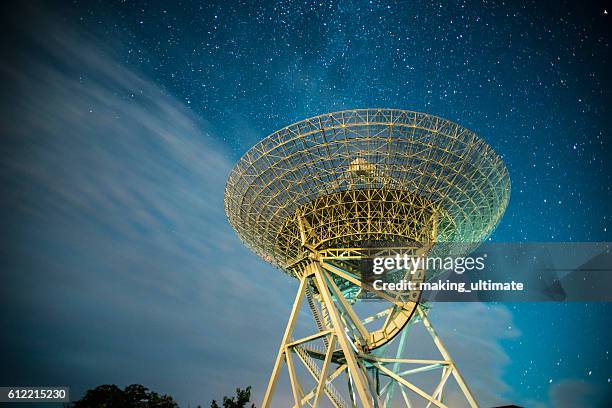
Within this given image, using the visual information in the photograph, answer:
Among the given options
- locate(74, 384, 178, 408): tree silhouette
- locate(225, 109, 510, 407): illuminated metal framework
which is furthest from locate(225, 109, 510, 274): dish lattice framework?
locate(74, 384, 178, 408): tree silhouette

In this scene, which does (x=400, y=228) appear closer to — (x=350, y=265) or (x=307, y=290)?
(x=350, y=265)

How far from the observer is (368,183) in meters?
29.7

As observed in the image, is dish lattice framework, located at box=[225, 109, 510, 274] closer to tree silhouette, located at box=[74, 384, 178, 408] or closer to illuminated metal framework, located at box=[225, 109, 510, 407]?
illuminated metal framework, located at box=[225, 109, 510, 407]

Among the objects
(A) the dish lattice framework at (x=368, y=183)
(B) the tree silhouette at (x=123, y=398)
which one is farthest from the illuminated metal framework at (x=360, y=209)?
(B) the tree silhouette at (x=123, y=398)

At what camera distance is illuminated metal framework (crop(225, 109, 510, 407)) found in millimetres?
28250

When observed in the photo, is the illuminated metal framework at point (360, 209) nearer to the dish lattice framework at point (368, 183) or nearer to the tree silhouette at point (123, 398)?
the dish lattice framework at point (368, 183)

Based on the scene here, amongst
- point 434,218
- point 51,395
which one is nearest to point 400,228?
point 434,218

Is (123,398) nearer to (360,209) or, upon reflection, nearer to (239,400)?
(239,400)

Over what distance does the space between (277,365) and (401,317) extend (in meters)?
8.08

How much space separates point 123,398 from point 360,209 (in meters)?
22.3

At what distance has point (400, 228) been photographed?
3061 centimetres

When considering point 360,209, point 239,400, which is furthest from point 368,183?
point 239,400

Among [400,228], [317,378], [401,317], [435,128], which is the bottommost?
[317,378]

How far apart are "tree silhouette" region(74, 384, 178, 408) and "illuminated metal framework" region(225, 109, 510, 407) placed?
1179 cm
